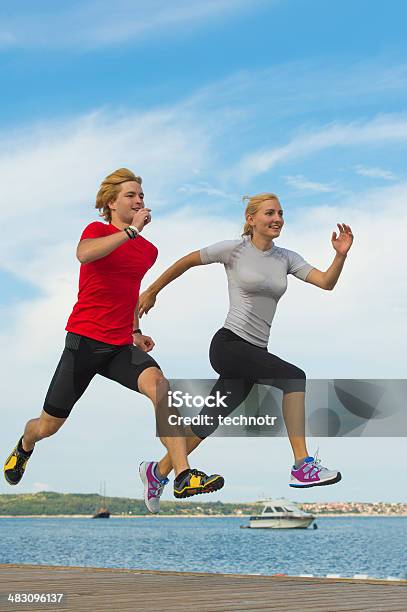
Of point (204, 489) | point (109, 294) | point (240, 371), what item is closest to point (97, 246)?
point (109, 294)

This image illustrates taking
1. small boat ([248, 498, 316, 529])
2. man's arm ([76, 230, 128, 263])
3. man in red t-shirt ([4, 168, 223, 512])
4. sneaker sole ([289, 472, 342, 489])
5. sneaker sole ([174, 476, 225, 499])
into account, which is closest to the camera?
sneaker sole ([174, 476, 225, 499])

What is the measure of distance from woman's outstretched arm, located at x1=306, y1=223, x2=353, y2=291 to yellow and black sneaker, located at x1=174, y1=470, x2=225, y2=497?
1671mm

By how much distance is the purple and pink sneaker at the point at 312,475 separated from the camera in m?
5.94

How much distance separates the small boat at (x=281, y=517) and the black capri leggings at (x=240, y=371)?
116730 millimetres

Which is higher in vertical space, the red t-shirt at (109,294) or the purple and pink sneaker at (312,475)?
the red t-shirt at (109,294)

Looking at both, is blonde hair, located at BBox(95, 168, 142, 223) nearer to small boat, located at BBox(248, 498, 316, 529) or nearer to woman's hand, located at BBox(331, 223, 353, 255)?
woman's hand, located at BBox(331, 223, 353, 255)

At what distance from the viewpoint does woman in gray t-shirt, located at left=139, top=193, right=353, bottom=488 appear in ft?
21.1

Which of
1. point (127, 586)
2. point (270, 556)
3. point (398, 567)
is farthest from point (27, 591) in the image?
point (270, 556)

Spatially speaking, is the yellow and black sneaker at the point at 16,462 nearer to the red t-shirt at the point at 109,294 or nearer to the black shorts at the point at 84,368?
the black shorts at the point at 84,368

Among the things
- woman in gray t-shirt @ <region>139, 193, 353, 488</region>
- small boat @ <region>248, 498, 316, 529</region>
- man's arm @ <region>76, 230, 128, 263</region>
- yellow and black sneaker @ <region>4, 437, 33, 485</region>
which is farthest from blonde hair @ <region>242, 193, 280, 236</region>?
small boat @ <region>248, 498, 316, 529</region>

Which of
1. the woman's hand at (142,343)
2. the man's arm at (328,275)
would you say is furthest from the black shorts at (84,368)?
the man's arm at (328,275)

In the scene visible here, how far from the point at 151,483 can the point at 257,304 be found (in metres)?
1.42

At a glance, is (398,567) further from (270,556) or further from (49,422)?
(49,422)

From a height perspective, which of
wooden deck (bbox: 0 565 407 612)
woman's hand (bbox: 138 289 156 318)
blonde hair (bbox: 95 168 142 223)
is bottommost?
wooden deck (bbox: 0 565 407 612)
